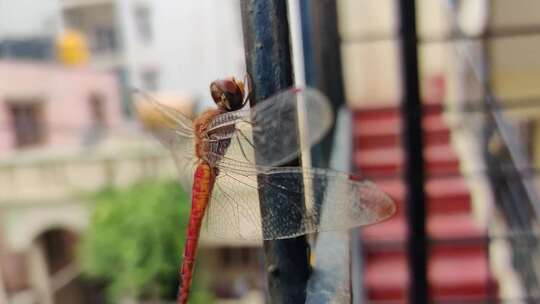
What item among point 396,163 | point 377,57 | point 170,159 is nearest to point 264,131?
point 396,163

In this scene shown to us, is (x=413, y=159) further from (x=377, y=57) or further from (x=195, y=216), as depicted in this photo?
(x=377, y=57)

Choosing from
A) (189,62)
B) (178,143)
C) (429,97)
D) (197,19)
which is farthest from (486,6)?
(189,62)

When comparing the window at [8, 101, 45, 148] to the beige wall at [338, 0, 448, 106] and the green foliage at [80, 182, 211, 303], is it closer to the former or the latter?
the green foliage at [80, 182, 211, 303]

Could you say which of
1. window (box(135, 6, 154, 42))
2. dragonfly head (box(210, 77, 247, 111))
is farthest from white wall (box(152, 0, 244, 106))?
dragonfly head (box(210, 77, 247, 111))

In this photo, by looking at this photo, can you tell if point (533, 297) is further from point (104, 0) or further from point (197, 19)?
point (104, 0)

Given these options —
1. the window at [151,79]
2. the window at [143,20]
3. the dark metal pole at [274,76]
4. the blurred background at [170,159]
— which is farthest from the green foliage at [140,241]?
the dark metal pole at [274,76]

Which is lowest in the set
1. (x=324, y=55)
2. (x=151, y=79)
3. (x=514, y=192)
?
(x=514, y=192)
